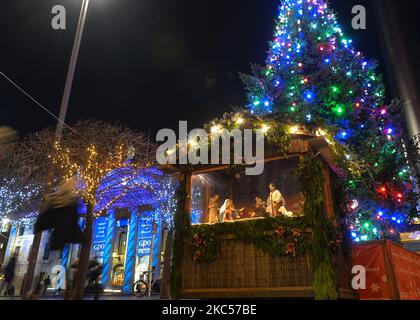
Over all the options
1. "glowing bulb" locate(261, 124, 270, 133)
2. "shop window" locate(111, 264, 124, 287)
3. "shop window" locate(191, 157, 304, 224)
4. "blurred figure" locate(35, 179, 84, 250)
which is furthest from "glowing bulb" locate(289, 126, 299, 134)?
"shop window" locate(111, 264, 124, 287)

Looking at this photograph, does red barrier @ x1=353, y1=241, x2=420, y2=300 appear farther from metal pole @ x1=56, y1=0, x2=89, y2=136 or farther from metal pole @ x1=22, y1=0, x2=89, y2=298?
metal pole @ x1=56, y1=0, x2=89, y2=136

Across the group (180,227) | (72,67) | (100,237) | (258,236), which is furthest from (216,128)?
(100,237)

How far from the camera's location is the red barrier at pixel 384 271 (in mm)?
7980

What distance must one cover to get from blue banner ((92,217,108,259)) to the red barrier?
2374 cm

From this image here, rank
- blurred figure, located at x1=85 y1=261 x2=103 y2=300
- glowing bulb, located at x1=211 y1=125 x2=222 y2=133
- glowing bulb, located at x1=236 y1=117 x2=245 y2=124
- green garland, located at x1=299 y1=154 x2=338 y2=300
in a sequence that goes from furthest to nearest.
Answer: blurred figure, located at x1=85 y1=261 x2=103 y2=300, glowing bulb, located at x1=211 y1=125 x2=222 y2=133, glowing bulb, located at x1=236 y1=117 x2=245 y2=124, green garland, located at x1=299 y1=154 x2=338 y2=300

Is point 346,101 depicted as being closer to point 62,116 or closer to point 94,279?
point 62,116

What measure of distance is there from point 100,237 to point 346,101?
22.6 meters

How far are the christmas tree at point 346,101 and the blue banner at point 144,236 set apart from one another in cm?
1456

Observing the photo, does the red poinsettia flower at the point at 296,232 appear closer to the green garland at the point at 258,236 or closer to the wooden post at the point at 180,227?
the green garland at the point at 258,236

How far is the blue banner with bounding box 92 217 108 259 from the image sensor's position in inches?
1114

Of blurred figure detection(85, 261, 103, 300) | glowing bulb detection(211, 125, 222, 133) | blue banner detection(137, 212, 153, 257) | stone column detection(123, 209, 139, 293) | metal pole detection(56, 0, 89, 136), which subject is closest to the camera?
glowing bulb detection(211, 125, 222, 133)

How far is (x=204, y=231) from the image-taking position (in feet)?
25.4

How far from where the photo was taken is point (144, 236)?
2695 cm
